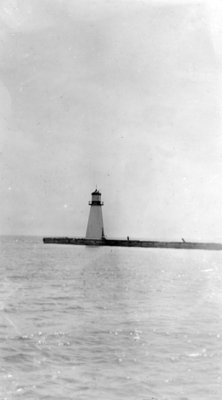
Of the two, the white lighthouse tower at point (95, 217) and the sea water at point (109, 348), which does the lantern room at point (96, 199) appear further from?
the sea water at point (109, 348)

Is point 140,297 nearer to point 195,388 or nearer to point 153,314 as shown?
point 153,314

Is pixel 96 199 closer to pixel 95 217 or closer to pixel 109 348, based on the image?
pixel 95 217

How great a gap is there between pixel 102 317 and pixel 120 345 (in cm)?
464

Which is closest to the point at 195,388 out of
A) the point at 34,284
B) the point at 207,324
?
the point at 207,324

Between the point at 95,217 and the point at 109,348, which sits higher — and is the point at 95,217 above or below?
above

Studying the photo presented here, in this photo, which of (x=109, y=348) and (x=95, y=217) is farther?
(x=95, y=217)

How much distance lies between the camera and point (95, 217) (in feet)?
281

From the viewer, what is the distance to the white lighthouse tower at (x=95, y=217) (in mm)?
85500

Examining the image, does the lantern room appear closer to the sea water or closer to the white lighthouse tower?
the white lighthouse tower

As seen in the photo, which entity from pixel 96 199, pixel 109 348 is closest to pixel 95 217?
pixel 96 199

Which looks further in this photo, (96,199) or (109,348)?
(96,199)

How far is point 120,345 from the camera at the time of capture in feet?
48.2

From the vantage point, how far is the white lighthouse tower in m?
85.5

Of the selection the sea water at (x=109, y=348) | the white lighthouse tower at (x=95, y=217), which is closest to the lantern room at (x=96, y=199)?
the white lighthouse tower at (x=95, y=217)
